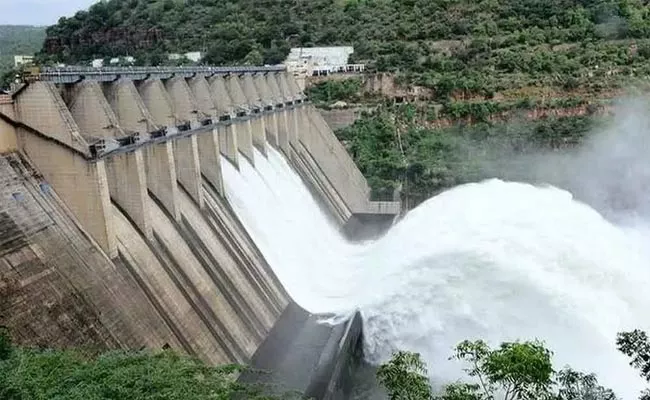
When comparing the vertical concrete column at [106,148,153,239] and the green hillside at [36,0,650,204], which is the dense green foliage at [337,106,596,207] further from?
the vertical concrete column at [106,148,153,239]

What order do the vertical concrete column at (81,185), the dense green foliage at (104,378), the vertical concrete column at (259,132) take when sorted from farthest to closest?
the vertical concrete column at (259,132), the vertical concrete column at (81,185), the dense green foliage at (104,378)

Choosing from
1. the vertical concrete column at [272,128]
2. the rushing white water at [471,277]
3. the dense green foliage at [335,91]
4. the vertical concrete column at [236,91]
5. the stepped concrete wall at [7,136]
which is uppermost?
the stepped concrete wall at [7,136]

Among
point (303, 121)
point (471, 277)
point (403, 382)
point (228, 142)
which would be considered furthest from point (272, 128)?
point (403, 382)

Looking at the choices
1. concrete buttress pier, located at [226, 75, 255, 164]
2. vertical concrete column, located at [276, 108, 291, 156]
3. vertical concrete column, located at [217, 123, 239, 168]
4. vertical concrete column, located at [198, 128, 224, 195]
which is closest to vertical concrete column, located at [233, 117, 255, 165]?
concrete buttress pier, located at [226, 75, 255, 164]

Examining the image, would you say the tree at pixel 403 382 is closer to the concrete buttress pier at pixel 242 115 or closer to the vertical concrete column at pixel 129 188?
the vertical concrete column at pixel 129 188

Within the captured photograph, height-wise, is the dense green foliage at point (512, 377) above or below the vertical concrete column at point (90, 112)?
below

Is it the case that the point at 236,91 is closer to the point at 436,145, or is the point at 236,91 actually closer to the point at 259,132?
the point at 259,132

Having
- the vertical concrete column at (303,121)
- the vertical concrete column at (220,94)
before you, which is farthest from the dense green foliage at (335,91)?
the vertical concrete column at (220,94)

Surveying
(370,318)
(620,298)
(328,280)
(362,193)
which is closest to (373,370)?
(370,318)
